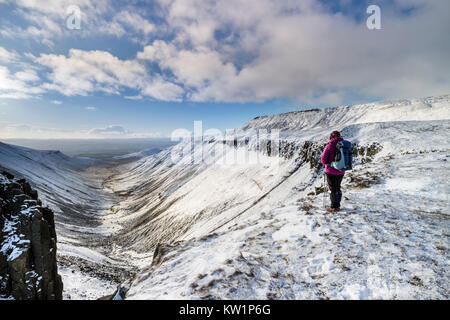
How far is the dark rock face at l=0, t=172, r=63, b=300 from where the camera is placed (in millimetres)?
11297

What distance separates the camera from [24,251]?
38.9 ft

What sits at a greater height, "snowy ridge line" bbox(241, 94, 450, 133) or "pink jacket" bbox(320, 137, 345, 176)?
"snowy ridge line" bbox(241, 94, 450, 133)

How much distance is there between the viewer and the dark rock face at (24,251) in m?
11.3

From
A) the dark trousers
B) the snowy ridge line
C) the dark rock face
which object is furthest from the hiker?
the snowy ridge line

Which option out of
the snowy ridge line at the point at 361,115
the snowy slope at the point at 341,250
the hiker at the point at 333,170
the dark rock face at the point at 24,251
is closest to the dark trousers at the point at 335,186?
the hiker at the point at 333,170

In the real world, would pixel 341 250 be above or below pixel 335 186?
below

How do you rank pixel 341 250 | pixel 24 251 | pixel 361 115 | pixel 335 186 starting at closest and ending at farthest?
pixel 341 250 < pixel 335 186 < pixel 24 251 < pixel 361 115

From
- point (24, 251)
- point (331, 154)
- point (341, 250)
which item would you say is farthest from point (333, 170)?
point (24, 251)

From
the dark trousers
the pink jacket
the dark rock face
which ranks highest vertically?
the pink jacket

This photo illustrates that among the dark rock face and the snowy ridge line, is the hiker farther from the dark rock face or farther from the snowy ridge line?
the snowy ridge line

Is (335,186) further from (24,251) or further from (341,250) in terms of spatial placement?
(24,251)

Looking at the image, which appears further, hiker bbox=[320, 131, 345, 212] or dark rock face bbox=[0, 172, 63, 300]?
dark rock face bbox=[0, 172, 63, 300]
